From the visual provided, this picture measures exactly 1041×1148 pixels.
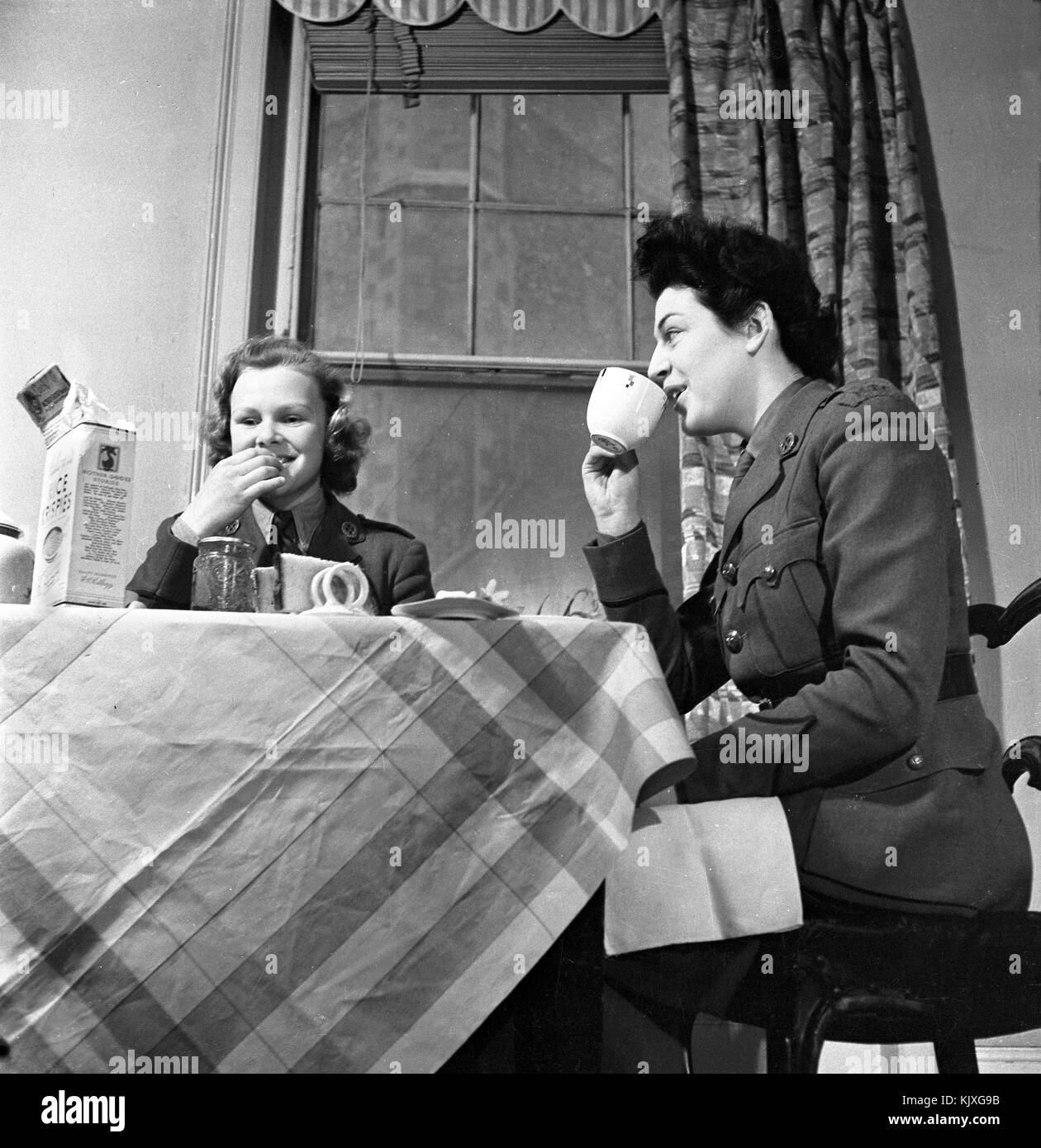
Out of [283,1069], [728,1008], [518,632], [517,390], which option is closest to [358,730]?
[518,632]

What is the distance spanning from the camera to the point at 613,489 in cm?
153

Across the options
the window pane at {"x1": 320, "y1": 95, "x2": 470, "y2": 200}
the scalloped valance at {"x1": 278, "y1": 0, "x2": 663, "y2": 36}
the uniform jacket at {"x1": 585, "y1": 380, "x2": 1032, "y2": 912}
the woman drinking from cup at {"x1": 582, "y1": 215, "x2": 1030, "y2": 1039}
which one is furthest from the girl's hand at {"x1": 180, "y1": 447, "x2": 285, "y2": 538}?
the scalloped valance at {"x1": 278, "y1": 0, "x2": 663, "y2": 36}

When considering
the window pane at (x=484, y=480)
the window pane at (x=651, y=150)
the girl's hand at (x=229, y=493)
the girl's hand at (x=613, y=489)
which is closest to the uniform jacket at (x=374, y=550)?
the girl's hand at (x=229, y=493)

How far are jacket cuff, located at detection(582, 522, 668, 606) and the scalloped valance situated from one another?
1.30 m

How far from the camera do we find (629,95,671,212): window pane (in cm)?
245

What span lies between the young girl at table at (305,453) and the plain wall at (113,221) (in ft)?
1.27

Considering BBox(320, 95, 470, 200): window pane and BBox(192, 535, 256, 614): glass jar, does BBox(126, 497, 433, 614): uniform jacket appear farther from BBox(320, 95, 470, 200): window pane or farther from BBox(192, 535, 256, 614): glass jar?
BBox(320, 95, 470, 200): window pane

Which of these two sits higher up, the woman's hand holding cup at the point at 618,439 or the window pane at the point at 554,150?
the window pane at the point at 554,150

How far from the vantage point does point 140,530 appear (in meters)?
2.15

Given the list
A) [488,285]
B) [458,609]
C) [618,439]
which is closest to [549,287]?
[488,285]

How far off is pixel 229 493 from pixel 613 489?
46 centimetres

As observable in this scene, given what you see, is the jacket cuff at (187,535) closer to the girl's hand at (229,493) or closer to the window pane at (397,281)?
the girl's hand at (229,493)

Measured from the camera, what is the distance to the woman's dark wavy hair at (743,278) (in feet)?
5.31

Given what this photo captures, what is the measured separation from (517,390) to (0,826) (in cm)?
153
